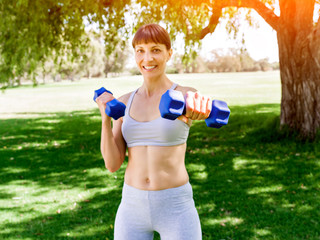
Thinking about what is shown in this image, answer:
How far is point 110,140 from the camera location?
2.05 m

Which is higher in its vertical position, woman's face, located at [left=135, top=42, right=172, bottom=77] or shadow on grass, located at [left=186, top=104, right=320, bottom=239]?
woman's face, located at [left=135, top=42, right=172, bottom=77]

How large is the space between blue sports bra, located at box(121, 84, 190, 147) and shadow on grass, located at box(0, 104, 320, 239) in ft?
9.34

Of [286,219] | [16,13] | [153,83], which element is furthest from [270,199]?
[16,13]

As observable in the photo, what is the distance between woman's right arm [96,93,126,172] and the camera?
6.34 ft

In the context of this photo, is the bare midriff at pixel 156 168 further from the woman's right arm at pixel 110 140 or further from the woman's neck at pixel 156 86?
the woman's neck at pixel 156 86

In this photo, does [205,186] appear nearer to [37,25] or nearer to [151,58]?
[151,58]

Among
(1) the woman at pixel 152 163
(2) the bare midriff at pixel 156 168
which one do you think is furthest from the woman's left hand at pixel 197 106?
(2) the bare midriff at pixel 156 168

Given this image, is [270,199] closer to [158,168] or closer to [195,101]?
[158,168]

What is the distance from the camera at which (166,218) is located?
→ 2014 millimetres

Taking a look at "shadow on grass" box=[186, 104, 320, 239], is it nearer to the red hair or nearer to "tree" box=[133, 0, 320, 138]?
"tree" box=[133, 0, 320, 138]

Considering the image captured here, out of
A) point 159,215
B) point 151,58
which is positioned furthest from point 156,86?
point 159,215

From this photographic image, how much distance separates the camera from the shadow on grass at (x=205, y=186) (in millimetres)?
4859

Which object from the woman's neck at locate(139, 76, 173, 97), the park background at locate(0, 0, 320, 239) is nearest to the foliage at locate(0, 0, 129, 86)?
the park background at locate(0, 0, 320, 239)

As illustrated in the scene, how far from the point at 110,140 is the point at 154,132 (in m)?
0.26
